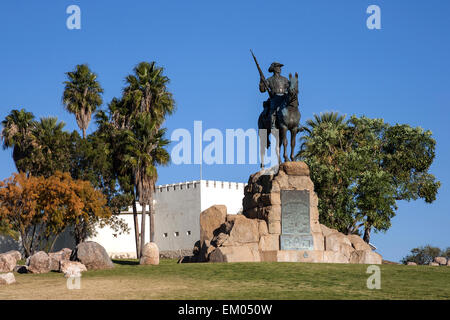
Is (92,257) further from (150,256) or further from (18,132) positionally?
(18,132)

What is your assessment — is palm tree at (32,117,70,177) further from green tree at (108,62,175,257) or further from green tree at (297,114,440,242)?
green tree at (297,114,440,242)

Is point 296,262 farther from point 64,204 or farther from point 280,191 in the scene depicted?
point 64,204

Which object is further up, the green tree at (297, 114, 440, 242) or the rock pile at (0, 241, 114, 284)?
the green tree at (297, 114, 440, 242)

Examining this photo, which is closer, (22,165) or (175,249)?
(22,165)

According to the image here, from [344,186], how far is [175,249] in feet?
72.3

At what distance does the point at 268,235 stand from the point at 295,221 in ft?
3.85

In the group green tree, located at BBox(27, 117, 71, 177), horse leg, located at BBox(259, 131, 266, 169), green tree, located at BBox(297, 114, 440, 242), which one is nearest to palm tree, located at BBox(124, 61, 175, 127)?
green tree, located at BBox(27, 117, 71, 177)

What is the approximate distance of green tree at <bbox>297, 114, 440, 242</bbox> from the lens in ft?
124

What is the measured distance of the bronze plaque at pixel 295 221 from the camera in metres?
23.6

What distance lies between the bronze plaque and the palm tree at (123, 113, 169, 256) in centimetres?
2358

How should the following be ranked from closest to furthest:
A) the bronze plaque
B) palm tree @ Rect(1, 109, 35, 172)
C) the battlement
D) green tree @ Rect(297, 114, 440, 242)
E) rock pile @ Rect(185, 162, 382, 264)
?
1. rock pile @ Rect(185, 162, 382, 264)
2. the bronze plaque
3. green tree @ Rect(297, 114, 440, 242)
4. palm tree @ Rect(1, 109, 35, 172)
5. the battlement

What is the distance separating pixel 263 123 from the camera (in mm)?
26297

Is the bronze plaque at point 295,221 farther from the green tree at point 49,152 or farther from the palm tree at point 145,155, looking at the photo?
the green tree at point 49,152
